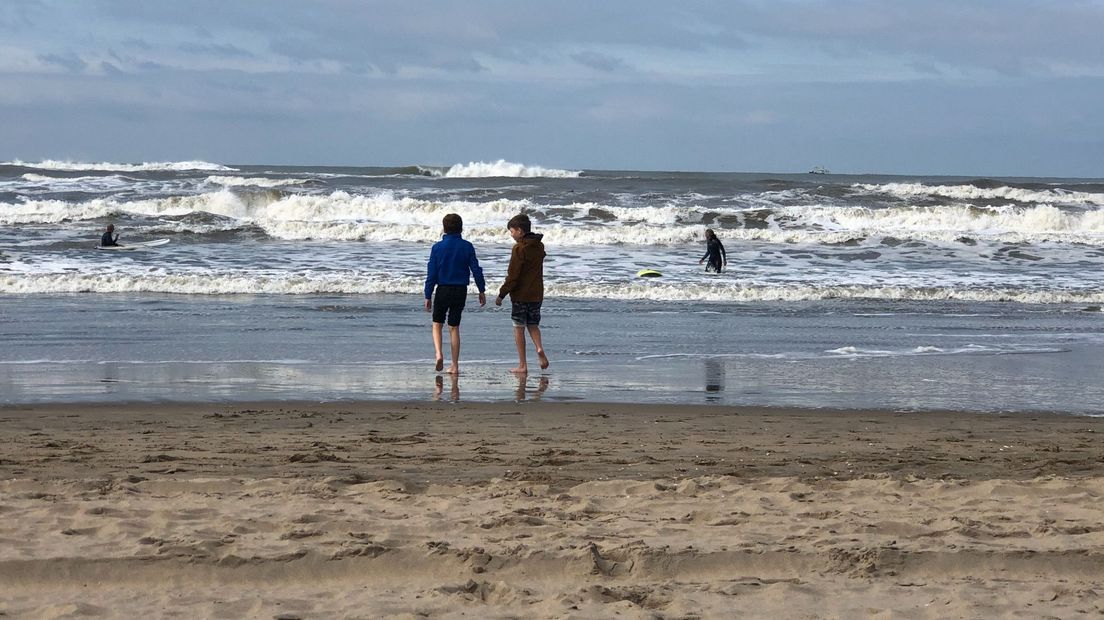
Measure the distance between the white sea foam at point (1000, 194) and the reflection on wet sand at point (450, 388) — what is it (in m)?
34.9

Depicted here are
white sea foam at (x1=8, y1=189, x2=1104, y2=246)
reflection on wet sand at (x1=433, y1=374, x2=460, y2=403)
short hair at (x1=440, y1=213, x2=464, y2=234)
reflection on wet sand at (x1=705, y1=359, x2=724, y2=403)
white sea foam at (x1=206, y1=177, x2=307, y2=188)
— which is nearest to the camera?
reflection on wet sand at (x1=433, y1=374, x2=460, y2=403)

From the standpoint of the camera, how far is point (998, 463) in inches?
262

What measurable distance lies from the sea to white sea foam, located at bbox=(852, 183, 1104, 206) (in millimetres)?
3127

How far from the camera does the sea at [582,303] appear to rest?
978cm

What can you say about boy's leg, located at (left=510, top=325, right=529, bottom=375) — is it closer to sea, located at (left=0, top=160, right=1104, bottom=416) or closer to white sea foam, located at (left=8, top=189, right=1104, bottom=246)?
sea, located at (left=0, top=160, right=1104, bottom=416)

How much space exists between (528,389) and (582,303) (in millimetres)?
7586

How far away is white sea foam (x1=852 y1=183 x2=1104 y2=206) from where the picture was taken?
42094mm

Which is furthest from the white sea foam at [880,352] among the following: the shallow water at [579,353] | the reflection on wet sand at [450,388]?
the reflection on wet sand at [450,388]

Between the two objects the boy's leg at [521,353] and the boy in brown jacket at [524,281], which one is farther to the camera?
the boy in brown jacket at [524,281]

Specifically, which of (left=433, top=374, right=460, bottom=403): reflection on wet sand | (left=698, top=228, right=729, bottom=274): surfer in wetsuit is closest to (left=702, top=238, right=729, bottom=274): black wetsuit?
(left=698, top=228, right=729, bottom=274): surfer in wetsuit

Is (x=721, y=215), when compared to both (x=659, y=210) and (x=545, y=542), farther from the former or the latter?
(x=545, y=542)

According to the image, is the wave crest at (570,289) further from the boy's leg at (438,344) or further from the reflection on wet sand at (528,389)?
the reflection on wet sand at (528,389)

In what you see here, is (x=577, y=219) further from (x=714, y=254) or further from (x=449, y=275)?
(x=449, y=275)

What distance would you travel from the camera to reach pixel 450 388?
9555 millimetres
